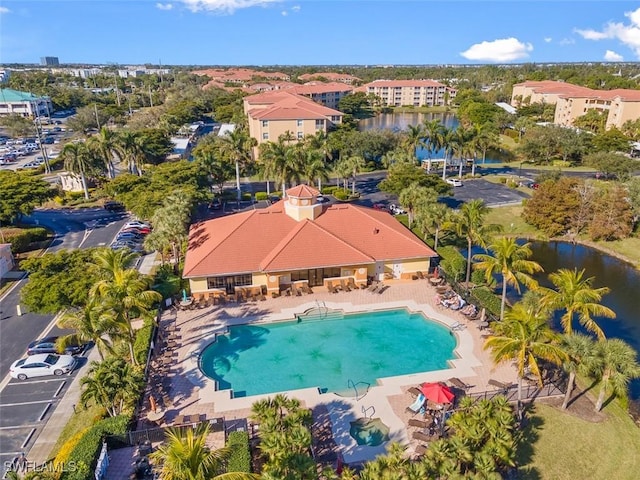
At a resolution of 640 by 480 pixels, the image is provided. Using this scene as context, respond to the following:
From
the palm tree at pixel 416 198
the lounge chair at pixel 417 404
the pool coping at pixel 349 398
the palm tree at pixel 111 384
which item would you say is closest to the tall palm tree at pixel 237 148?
the palm tree at pixel 416 198

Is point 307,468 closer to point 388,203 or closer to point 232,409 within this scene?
point 232,409

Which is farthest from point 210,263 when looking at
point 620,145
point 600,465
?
point 620,145

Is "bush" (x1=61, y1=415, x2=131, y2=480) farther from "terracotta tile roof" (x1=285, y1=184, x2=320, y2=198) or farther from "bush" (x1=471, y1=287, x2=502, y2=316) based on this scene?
"bush" (x1=471, y1=287, x2=502, y2=316)

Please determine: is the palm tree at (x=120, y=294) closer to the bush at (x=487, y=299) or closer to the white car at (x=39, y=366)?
the white car at (x=39, y=366)

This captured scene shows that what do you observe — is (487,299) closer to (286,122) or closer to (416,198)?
(416,198)

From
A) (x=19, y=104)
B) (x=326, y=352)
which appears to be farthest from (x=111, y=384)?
(x=19, y=104)
